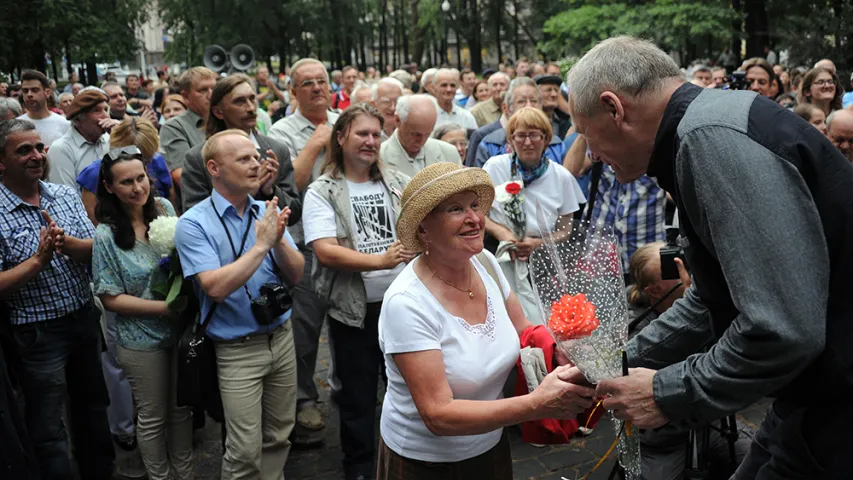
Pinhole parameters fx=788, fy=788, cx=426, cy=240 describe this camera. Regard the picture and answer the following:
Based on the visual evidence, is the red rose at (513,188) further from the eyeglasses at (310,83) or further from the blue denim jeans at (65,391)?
the blue denim jeans at (65,391)

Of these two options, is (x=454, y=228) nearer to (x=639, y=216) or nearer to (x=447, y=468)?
(x=447, y=468)

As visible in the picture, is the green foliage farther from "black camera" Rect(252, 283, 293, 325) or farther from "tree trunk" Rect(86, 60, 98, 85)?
"black camera" Rect(252, 283, 293, 325)

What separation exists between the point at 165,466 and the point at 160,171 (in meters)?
2.25

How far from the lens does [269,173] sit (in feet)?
16.1

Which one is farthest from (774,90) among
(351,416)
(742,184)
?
(742,184)

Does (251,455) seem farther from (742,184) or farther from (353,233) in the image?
(742,184)

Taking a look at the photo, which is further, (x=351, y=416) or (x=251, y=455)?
(x=351, y=416)

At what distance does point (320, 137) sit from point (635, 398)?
4.12 m

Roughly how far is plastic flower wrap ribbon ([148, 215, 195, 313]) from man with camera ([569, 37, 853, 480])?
109 inches

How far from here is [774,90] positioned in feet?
30.7

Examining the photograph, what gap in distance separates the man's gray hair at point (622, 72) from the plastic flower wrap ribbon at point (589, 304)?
623mm

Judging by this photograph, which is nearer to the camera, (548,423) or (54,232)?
(548,423)

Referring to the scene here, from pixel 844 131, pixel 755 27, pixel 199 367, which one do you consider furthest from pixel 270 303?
pixel 755 27

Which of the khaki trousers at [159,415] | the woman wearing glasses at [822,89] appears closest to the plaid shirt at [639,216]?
the khaki trousers at [159,415]
